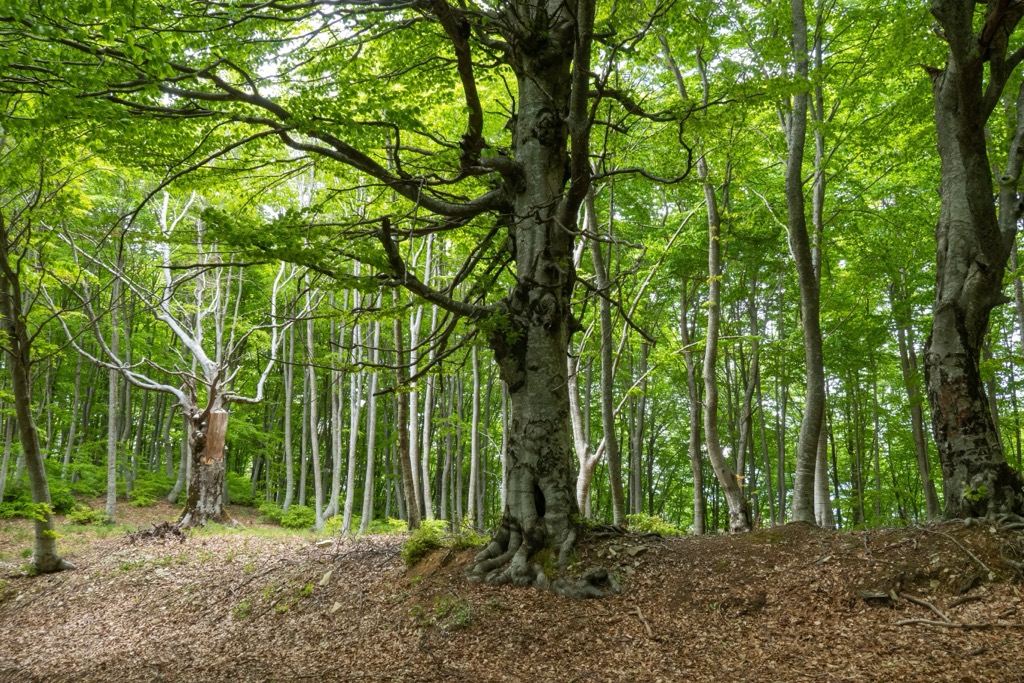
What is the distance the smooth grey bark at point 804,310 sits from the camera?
6.91 meters

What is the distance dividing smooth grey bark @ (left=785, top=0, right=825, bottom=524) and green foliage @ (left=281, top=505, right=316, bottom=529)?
16.8 meters

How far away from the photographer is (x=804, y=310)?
7301mm

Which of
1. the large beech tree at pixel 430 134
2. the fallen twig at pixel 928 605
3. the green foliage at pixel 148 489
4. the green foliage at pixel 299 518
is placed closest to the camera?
the fallen twig at pixel 928 605

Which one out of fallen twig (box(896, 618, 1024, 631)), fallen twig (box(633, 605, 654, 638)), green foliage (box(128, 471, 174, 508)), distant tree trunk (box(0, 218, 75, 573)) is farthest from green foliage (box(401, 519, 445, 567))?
green foliage (box(128, 471, 174, 508))

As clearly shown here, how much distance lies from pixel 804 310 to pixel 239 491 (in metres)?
24.4

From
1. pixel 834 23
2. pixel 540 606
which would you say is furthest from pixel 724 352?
pixel 540 606

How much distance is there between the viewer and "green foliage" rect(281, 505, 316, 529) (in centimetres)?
1953

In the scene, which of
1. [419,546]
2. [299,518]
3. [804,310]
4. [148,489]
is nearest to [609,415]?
[804,310]

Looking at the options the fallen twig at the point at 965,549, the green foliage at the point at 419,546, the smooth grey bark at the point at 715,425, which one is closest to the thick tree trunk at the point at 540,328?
the green foliage at the point at 419,546

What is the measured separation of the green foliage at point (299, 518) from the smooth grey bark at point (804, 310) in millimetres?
16766

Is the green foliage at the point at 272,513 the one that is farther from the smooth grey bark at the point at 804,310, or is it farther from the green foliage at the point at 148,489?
the smooth grey bark at the point at 804,310

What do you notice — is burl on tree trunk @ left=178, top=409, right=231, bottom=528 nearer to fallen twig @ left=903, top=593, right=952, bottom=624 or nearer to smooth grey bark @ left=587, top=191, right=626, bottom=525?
smooth grey bark @ left=587, top=191, right=626, bottom=525

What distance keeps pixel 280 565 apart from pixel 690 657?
5.79 meters

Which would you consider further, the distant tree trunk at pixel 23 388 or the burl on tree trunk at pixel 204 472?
the burl on tree trunk at pixel 204 472
